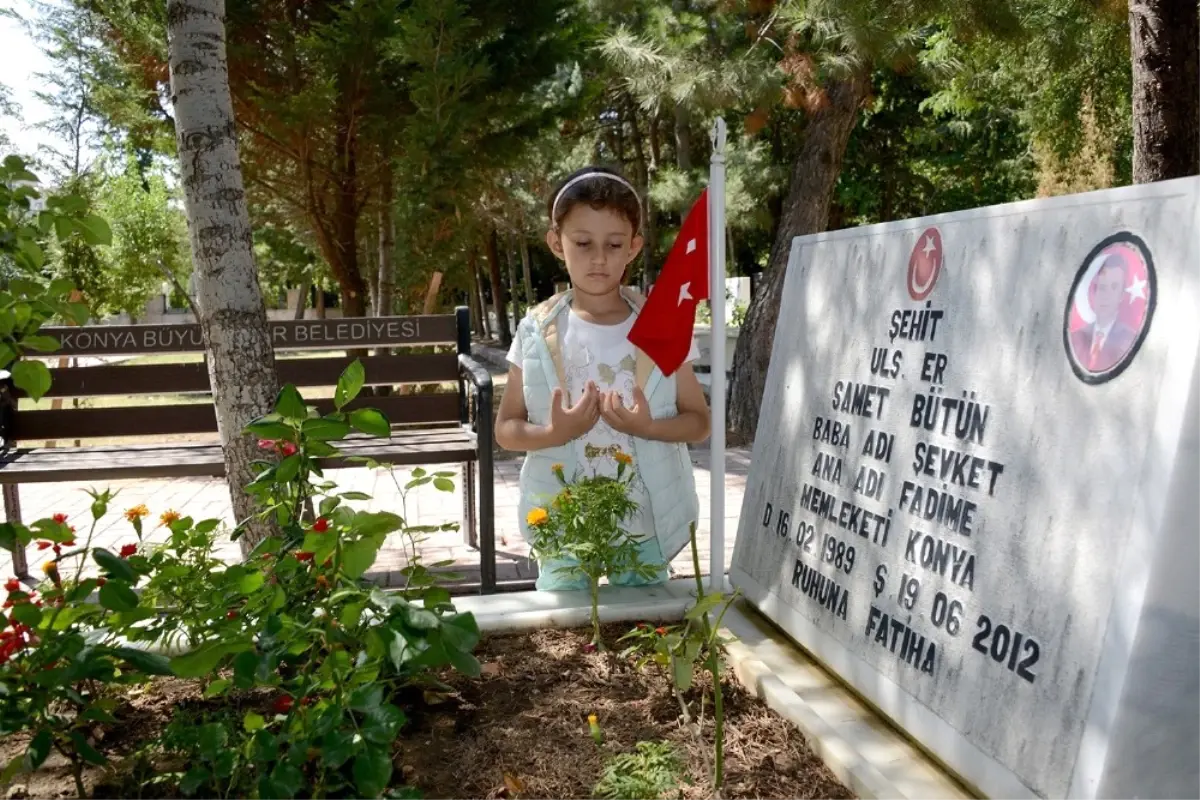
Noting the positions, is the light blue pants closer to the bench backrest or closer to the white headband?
the white headband

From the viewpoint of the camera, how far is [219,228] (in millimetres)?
2416

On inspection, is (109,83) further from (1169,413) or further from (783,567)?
(1169,413)

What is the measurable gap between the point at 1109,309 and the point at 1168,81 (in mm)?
4728

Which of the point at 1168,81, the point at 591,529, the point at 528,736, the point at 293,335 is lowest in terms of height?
the point at 528,736

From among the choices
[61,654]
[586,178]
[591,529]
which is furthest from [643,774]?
[586,178]

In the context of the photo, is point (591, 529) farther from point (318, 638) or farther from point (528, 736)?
point (318, 638)

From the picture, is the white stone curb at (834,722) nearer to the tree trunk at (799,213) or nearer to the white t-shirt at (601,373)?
the white t-shirt at (601,373)

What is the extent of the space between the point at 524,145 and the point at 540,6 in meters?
1.48

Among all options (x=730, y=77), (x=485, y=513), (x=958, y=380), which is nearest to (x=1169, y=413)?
(x=958, y=380)

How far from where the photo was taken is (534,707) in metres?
1.82

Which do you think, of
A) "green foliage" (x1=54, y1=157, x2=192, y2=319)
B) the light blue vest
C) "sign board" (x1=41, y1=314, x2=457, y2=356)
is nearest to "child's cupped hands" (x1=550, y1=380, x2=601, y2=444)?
the light blue vest

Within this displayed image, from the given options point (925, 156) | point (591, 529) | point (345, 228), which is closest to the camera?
point (591, 529)

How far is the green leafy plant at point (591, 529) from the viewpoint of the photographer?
2.10 meters

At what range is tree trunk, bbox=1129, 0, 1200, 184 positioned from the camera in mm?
5066
